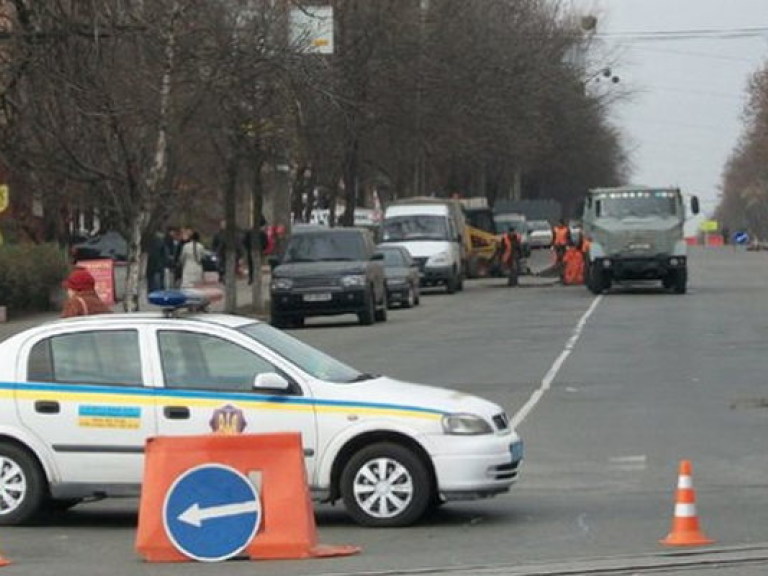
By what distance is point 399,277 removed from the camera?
1559 inches

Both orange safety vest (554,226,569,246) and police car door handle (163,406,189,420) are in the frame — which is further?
orange safety vest (554,226,569,246)

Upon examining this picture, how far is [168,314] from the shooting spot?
11.5 m

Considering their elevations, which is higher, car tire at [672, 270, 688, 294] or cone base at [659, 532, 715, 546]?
car tire at [672, 270, 688, 294]

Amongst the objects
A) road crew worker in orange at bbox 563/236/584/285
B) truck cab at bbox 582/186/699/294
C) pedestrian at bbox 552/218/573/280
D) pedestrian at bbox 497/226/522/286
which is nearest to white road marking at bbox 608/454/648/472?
truck cab at bbox 582/186/699/294

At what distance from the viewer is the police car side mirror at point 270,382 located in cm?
1088

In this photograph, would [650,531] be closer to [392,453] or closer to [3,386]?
[392,453]

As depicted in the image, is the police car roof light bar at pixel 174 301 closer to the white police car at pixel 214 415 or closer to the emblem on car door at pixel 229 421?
the white police car at pixel 214 415

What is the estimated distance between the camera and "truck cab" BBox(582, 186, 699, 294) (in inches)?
1631

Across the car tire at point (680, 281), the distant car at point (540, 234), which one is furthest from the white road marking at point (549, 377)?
the distant car at point (540, 234)

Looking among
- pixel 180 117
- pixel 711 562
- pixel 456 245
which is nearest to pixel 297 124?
pixel 456 245

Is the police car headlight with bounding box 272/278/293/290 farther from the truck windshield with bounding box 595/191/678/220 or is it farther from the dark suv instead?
the truck windshield with bounding box 595/191/678/220

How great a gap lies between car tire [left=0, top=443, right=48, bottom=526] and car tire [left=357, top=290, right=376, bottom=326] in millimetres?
21281

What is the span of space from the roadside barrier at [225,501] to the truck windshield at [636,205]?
33006 mm

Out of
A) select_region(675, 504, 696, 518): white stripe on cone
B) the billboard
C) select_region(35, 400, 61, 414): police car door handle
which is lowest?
select_region(675, 504, 696, 518): white stripe on cone
